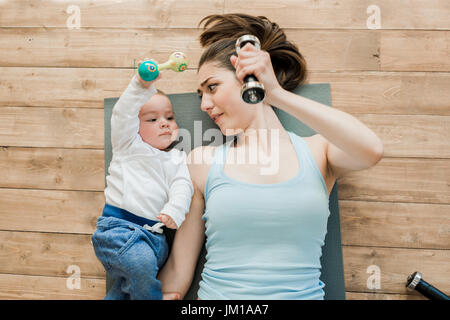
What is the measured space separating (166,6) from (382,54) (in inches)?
37.7

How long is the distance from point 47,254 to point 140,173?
2.06ft

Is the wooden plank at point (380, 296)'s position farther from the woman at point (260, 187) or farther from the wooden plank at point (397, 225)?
the woman at point (260, 187)

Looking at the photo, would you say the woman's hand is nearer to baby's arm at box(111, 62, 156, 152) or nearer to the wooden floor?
baby's arm at box(111, 62, 156, 152)

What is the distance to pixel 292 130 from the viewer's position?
1327mm

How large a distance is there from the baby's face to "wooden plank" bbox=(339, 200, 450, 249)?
2.49 feet

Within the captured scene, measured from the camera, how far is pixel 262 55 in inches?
37.6

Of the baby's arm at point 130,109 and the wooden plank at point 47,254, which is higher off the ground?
the baby's arm at point 130,109

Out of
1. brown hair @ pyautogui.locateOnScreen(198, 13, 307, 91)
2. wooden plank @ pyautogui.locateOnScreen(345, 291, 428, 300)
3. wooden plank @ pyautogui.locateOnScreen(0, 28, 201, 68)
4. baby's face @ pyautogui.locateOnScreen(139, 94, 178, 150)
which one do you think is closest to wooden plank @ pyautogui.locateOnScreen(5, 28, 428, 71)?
wooden plank @ pyautogui.locateOnScreen(0, 28, 201, 68)

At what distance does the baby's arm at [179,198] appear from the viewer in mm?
1097

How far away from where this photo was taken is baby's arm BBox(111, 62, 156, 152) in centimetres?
110

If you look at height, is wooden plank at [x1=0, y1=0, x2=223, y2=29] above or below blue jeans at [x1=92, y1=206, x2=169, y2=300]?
above

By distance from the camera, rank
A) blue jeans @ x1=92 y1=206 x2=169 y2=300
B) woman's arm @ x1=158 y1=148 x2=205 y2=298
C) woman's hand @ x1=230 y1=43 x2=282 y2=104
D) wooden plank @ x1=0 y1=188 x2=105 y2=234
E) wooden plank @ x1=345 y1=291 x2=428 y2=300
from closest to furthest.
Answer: woman's hand @ x1=230 y1=43 x2=282 y2=104, blue jeans @ x1=92 y1=206 x2=169 y2=300, woman's arm @ x1=158 y1=148 x2=205 y2=298, wooden plank @ x1=345 y1=291 x2=428 y2=300, wooden plank @ x1=0 y1=188 x2=105 y2=234

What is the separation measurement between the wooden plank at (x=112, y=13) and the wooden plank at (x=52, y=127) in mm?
404

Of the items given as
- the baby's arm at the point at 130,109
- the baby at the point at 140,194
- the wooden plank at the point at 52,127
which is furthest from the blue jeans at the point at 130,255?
the wooden plank at the point at 52,127
